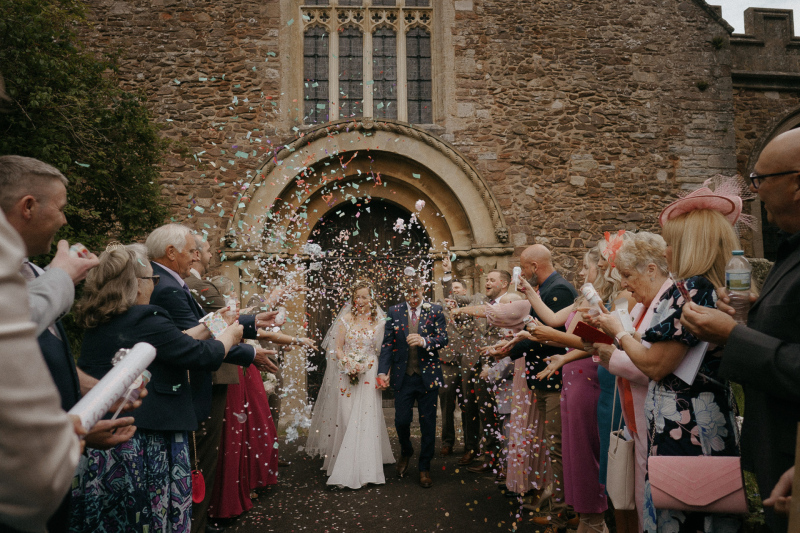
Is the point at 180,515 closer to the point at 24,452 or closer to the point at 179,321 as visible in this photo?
the point at 179,321

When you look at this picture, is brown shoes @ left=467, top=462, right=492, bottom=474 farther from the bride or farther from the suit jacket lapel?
the suit jacket lapel

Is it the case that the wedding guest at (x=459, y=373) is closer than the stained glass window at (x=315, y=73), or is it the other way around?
the wedding guest at (x=459, y=373)

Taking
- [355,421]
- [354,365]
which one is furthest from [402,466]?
[354,365]

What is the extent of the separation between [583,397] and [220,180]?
272 inches

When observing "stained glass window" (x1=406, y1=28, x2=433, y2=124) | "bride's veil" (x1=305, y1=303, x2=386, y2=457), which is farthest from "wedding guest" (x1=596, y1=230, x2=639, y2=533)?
"stained glass window" (x1=406, y1=28, x2=433, y2=124)

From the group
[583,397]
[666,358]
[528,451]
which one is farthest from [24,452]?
[528,451]

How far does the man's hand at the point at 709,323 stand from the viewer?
186 centimetres

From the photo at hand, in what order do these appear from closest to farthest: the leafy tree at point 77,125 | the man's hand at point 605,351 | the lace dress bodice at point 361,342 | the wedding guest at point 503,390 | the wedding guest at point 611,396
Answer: the man's hand at point 605,351, the wedding guest at point 611,396, the leafy tree at point 77,125, the wedding guest at point 503,390, the lace dress bodice at point 361,342

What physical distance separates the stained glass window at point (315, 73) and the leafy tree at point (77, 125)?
10.0ft

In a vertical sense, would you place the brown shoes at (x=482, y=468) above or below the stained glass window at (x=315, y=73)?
below

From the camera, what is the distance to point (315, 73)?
928 centimetres

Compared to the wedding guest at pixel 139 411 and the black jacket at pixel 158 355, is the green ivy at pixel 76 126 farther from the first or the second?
the black jacket at pixel 158 355

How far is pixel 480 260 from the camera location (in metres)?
8.79

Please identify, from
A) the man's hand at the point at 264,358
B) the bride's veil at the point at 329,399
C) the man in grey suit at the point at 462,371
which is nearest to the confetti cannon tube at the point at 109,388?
the man's hand at the point at 264,358
